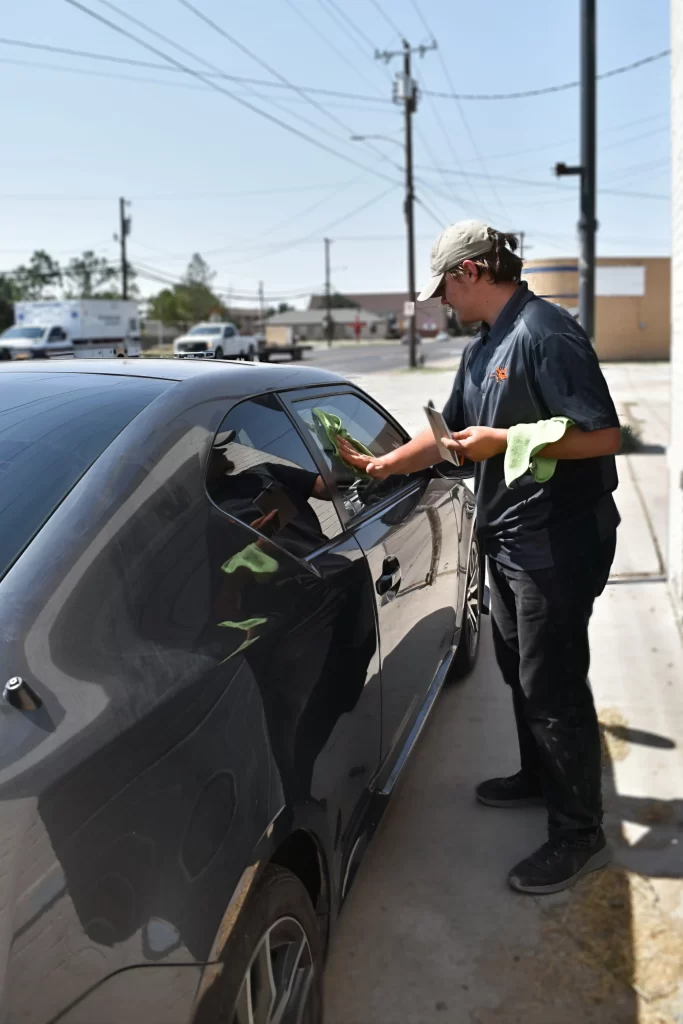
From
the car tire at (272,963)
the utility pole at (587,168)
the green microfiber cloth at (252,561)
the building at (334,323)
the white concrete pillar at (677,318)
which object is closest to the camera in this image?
the car tire at (272,963)

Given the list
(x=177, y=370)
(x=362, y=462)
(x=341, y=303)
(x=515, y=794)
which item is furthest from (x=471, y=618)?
(x=341, y=303)

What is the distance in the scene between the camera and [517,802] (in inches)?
146

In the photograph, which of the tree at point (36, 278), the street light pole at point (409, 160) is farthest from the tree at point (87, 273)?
the street light pole at point (409, 160)

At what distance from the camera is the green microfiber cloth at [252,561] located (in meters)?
2.06

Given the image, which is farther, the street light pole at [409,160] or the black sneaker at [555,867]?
the street light pole at [409,160]

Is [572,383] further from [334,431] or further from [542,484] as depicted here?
[334,431]

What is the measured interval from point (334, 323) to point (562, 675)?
407ft

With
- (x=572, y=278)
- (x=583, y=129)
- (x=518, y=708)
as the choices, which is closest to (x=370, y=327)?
(x=572, y=278)

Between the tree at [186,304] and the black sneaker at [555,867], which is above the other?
the tree at [186,304]

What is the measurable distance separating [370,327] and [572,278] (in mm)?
96267

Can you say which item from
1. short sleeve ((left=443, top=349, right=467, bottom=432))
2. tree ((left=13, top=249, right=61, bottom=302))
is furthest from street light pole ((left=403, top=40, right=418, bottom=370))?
tree ((left=13, top=249, right=61, bottom=302))

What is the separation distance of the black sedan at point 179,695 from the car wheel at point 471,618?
1.65m

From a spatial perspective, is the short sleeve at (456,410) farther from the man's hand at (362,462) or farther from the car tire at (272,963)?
the car tire at (272,963)


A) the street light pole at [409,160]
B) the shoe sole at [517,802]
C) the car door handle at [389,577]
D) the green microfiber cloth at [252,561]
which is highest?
the street light pole at [409,160]
